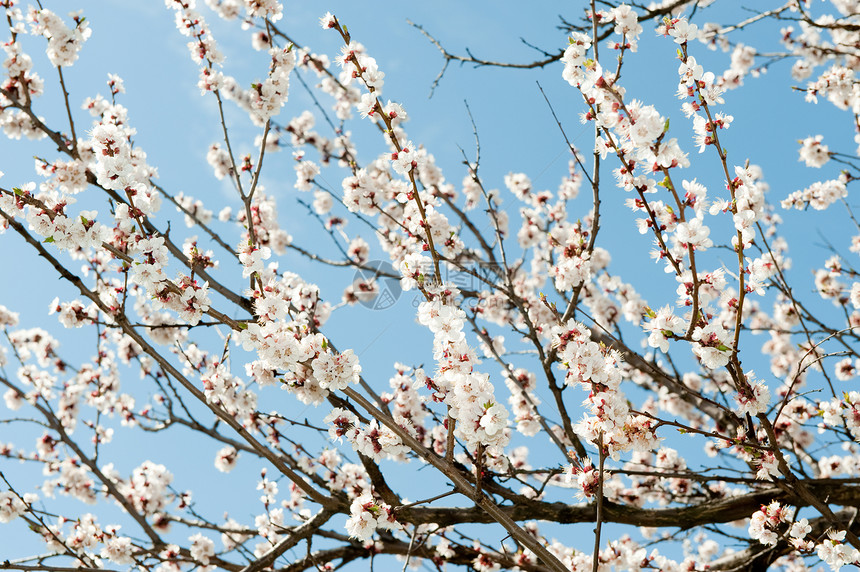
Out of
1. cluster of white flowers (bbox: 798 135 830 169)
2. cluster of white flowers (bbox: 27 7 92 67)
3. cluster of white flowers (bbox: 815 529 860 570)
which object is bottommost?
cluster of white flowers (bbox: 815 529 860 570)

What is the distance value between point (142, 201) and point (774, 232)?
7.99 meters

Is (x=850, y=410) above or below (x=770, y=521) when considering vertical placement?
above

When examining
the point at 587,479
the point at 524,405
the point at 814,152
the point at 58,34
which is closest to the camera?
the point at 587,479

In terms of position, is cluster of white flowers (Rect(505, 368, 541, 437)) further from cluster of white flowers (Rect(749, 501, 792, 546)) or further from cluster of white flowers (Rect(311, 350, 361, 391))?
cluster of white flowers (Rect(311, 350, 361, 391))

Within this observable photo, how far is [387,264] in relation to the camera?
6008 mm

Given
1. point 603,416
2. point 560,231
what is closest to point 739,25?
point 560,231

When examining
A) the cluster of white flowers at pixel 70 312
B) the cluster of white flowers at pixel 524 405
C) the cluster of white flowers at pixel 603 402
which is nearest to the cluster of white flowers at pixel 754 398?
the cluster of white flowers at pixel 603 402

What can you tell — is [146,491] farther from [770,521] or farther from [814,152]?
[814,152]

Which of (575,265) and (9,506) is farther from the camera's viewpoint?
(9,506)

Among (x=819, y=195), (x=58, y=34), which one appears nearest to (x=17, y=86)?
(x=58, y=34)

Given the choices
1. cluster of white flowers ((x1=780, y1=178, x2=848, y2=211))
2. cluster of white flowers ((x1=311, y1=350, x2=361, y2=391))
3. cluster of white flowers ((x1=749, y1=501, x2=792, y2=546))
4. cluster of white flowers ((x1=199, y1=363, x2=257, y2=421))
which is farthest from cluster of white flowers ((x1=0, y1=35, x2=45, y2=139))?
cluster of white flowers ((x1=780, y1=178, x2=848, y2=211))

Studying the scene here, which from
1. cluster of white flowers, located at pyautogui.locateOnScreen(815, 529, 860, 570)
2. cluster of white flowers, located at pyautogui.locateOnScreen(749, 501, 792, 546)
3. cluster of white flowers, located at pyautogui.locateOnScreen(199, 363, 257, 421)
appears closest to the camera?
cluster of white flowers, located at pyautogui.locateOnScreen(815, 529, 860, 570)

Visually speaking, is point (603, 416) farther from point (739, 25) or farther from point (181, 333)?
point (181, 333)

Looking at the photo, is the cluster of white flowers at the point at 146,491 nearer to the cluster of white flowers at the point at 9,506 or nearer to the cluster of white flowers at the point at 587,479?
the cluster of white flowers at the point at 9,506
